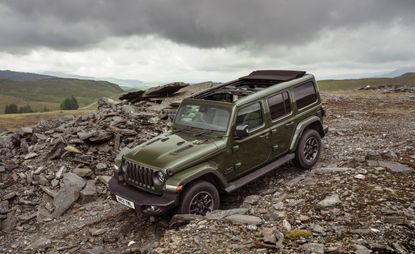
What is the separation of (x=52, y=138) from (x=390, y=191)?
11.8 m

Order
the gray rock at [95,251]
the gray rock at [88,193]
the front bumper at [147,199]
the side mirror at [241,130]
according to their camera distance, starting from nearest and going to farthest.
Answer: the front bumper at [147,199], the gray rock at [95,251], the side mirror at [241,130], the gray rock at [88,193]

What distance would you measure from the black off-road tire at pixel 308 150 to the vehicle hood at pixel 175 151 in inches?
112

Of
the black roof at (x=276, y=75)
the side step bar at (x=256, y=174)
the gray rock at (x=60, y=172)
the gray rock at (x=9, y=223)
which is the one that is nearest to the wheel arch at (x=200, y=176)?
the side step bar at (x=256, y=174)

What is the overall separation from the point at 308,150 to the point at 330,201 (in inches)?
120

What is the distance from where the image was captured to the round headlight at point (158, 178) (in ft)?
23.2

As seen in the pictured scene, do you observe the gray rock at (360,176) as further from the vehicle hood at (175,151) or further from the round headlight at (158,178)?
the round headlight at (158,178)

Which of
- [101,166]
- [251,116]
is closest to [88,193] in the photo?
[101,166]

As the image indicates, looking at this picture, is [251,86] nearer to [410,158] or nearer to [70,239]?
[410,158]

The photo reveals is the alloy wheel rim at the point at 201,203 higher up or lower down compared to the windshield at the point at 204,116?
lower down

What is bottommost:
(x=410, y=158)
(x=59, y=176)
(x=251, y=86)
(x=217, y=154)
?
(x=59, y=176)

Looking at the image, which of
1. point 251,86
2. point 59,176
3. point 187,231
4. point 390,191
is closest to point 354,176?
point 390,191

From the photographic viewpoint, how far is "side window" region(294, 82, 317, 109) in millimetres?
9711

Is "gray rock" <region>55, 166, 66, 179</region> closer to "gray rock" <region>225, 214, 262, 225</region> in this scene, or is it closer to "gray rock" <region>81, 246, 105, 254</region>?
"gray rock" <region>81, 246, 105, 254</region>

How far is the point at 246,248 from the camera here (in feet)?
18.3
